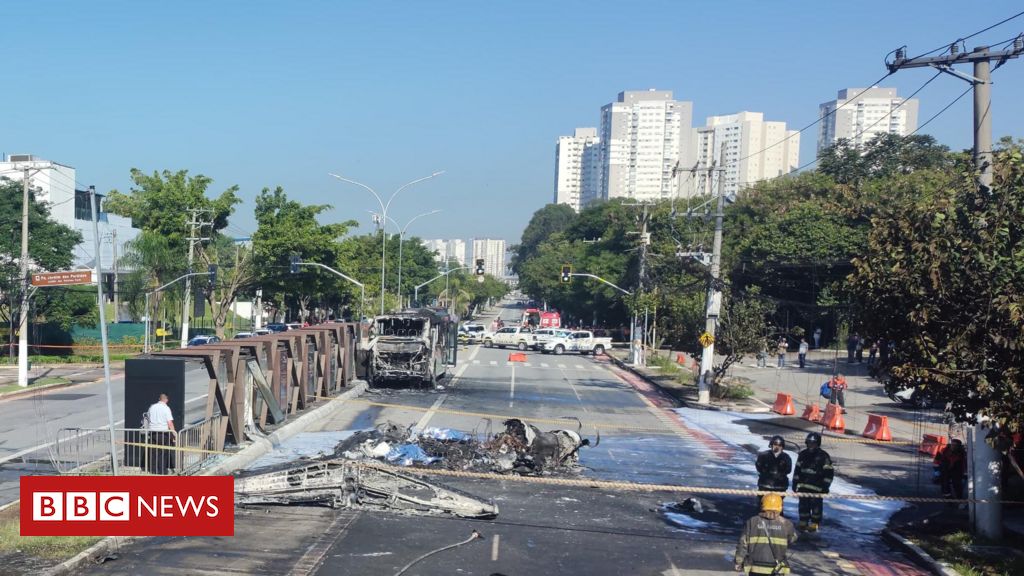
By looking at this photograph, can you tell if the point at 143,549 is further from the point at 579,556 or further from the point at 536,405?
the point at 536,405

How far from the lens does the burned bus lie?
33031mm

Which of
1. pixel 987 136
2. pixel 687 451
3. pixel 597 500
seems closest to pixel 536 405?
pixel 687 451

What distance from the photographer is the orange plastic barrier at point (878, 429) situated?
23.6m

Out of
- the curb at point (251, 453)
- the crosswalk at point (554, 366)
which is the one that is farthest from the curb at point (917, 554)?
the crosswalk at point (554, 366)

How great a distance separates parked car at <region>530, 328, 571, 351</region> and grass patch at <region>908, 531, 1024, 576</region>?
51.7 meters

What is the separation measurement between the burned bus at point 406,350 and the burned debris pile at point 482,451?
570 inches

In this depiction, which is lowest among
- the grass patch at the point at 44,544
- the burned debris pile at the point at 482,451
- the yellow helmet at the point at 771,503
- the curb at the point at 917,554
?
the curb at the point at 917,554

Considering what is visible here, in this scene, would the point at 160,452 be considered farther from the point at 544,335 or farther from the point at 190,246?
the point at 544,335

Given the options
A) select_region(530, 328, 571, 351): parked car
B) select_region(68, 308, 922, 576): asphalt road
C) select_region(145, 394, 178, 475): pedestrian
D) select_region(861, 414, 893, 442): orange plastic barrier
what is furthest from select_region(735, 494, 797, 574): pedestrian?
select_region(530, 328, 571, 351): parked car

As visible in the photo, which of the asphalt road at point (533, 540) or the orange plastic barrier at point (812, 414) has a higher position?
the asphalt road at point (533, 540)

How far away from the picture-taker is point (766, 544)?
28.3 ft

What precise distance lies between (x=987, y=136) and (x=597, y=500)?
8.41m

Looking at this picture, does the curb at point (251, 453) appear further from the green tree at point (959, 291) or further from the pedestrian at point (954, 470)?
the pedestrian at point (954, 470)

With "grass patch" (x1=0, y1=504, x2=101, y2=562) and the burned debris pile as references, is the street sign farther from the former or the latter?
"grass patch" (x1=0, y1=504, x2=101, y2=562)
